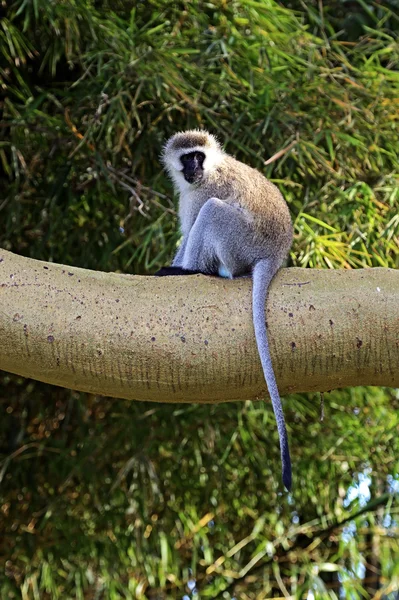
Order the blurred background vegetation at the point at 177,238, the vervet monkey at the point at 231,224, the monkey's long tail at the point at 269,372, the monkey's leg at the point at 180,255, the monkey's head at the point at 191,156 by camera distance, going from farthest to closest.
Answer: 1. the blurred background vegetation at the point at 177,238
2. the monkey's head at the point at 191,156
3. the monkey's leg at the point at 180,255
4. the vervet monkey at the point at 231,224
5. the monkey's long tail at the point at 269,372

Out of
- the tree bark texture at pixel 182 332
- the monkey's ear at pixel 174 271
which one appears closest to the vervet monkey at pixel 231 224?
the monkey's ear at pixel 174 271

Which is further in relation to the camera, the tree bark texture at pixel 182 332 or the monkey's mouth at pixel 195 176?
the monkey's mouth at pixel 195 176

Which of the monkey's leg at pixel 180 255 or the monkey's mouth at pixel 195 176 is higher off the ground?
the monkey's mouth at pixel 195 176

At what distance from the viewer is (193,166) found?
3121mm

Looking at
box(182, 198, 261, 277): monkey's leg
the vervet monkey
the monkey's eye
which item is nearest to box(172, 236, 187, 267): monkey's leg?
the vervet monkey

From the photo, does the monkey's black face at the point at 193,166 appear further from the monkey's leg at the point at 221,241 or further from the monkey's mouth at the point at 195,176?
the monkey's leg at the point at 221,241

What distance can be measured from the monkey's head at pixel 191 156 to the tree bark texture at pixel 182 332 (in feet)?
3.05

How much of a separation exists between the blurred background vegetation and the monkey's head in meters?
0.15

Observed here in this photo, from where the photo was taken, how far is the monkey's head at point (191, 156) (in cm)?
312

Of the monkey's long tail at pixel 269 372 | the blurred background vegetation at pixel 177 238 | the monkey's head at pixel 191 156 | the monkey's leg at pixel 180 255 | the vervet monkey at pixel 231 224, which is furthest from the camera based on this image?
the blurred background vegetation at pixel 177 238

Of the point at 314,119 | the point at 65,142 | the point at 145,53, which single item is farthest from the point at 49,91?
the point at 314,119

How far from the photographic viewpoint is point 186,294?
88.3 inches

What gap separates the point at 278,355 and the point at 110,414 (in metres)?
2.10

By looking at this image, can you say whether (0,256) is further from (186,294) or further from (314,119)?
(314,119)
